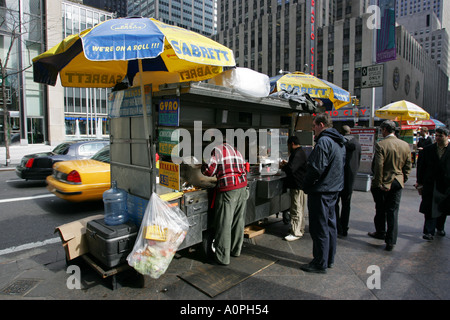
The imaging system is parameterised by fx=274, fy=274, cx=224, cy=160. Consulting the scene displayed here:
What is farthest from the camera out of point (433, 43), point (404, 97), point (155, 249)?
point (433, 43)

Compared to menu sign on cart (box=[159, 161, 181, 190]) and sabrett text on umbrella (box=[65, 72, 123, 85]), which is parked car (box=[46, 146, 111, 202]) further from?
menu sign on cart (box=[159, 161, 181, 190])

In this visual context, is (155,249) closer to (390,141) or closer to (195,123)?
(195,123)

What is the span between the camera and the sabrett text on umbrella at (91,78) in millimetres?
4176

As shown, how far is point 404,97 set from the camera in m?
58.4

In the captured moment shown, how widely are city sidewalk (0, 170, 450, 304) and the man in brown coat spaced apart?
489 millimetres

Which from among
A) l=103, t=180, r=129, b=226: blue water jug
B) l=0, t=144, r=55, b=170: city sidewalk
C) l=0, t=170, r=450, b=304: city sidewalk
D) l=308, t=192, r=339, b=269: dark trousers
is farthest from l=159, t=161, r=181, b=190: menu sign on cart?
l=0, t=144, r=55, b=170: city sidewalk

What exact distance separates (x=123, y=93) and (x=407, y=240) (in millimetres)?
5230

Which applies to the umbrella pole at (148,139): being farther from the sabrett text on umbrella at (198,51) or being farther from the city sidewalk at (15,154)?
the city sidewalk at (15,154)

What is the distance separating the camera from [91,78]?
430cm

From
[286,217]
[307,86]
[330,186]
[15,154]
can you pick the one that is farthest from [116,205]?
[15,154]

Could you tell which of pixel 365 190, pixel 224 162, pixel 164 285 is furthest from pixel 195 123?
pixel 365 190

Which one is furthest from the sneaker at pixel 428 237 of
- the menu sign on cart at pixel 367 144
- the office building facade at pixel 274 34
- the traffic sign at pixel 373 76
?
the office building facade at pixel 274 34

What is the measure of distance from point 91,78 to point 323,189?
3823mm

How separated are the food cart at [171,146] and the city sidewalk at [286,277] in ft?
1.95
